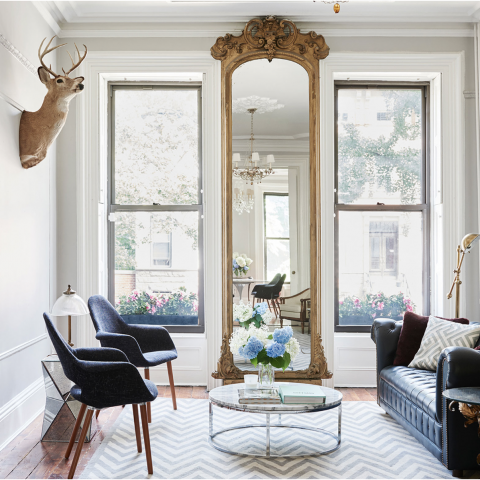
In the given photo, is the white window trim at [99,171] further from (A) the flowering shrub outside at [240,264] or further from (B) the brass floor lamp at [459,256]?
(B) the brass floor lamp at [459,256]

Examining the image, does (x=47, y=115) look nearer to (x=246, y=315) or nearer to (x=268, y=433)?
(x=246, y=315)

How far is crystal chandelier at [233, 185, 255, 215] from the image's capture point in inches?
170

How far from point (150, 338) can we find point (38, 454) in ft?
3.94

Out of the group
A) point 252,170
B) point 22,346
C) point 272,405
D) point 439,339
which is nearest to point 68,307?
point 22,346

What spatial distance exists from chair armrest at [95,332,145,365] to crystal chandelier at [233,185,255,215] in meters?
1.52

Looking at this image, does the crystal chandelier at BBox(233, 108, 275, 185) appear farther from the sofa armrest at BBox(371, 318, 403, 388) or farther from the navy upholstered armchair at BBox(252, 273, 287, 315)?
the sofa armrest at BBox(371, 318, 403, 388)

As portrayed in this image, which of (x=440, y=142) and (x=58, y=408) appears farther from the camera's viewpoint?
(x=440, y=142)

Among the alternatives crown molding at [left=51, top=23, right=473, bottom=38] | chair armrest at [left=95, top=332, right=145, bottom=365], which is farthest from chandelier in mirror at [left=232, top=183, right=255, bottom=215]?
chair armrest at [left=95, top=332, right=145, bottom=365]

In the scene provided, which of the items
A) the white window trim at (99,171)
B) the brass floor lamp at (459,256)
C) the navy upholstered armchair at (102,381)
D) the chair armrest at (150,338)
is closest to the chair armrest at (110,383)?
the navy upholstered armchair at (102,381)

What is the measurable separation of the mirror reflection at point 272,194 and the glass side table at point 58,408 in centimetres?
157

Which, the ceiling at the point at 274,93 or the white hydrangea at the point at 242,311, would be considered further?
the ceiling at the point at 274,93

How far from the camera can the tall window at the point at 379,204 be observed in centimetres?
461

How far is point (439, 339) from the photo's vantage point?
3.36m

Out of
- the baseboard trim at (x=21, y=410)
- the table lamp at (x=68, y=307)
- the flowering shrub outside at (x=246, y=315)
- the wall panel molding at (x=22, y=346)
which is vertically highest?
the table lamp at (x=68, y=307)
